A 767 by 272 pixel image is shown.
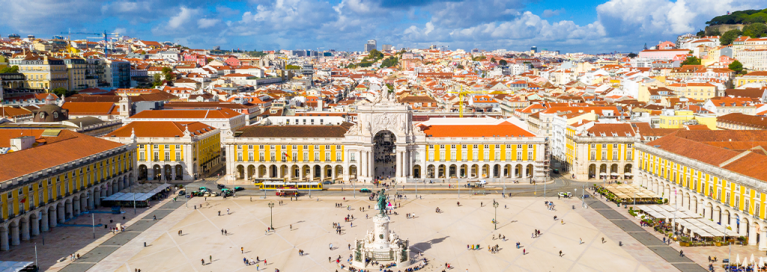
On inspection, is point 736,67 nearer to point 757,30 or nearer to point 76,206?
point 757,30

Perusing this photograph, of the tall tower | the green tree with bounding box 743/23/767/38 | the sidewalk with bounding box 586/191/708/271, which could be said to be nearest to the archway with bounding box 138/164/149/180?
the tall tower

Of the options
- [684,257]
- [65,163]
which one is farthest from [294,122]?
[684,257]

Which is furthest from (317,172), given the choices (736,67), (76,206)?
(736,67)

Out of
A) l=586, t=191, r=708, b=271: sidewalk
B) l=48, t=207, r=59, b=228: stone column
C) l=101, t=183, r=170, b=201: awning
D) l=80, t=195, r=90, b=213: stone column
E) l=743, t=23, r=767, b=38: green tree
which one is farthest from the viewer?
l=743, t=23, r=767, b=38: green tree

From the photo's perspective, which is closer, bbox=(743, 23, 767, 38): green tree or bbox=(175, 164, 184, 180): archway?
bbox=(175, 164, 184, 180): archway

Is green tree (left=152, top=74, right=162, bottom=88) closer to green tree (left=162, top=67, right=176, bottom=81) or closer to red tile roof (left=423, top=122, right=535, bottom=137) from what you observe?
green tree (left=162, top=67, right=176, bottom=81)

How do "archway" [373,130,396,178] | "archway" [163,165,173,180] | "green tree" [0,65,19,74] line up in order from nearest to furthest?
"archway" [163,165,173,180], "archway" [373,130,396,178], "green tree" [0,65,19,74]

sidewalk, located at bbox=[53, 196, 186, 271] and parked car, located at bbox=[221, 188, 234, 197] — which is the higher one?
parked car, located at bbox=[221, 188, 234, 197]
